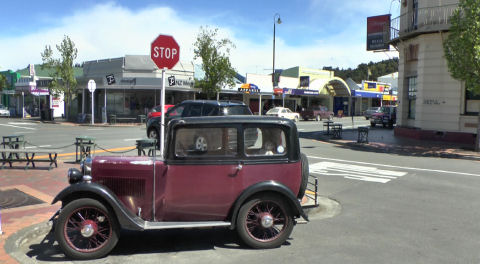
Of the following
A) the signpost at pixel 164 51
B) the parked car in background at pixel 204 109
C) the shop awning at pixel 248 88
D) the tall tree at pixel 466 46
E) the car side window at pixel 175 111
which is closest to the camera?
the signpost at pixel 164 51

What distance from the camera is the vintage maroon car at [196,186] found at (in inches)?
184

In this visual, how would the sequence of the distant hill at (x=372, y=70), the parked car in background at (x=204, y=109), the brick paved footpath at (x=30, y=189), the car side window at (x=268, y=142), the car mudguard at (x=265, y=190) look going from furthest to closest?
the distant hill at (x=372, y=70)
the parked car in background at (x=204, y=109)
the brick paved footpath at (x=30, y=189)
the car side window at (x=268, y=142)
the car mudguard at (x=265, y=190)

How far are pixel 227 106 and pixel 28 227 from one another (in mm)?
7075

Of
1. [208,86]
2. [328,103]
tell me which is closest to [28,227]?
[208,86]

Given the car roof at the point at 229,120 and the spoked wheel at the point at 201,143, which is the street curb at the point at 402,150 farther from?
the spoked wheel at the point at 201,143

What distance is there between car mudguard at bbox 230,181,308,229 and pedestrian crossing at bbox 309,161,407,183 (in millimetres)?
5519

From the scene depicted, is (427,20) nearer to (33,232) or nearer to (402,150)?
(402,150)

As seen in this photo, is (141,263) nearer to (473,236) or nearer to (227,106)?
(473,236)

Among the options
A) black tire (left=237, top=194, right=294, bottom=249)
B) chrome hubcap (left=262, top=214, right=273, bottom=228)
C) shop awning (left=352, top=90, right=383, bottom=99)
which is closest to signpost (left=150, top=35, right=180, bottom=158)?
black tire (left=237, top=194, right=294, bottom=249)

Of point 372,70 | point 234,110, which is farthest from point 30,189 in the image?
point 372,70

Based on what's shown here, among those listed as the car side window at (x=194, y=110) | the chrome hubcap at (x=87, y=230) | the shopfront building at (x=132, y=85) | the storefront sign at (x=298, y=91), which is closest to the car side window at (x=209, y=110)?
the car side window at (x=194, y=110)

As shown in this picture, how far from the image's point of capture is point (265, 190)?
498 centimetres

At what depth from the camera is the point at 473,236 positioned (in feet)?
18.5

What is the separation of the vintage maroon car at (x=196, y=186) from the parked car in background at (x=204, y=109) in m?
6.43
